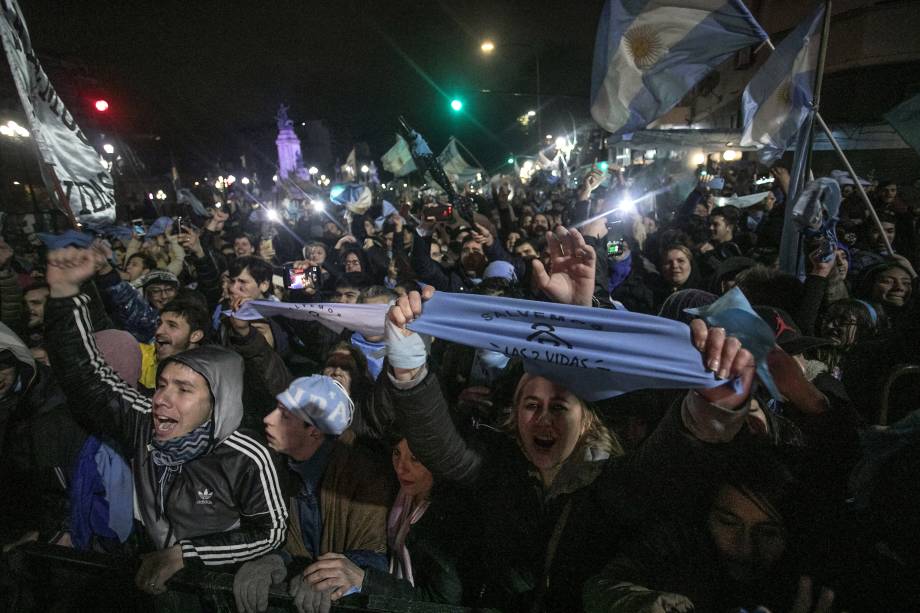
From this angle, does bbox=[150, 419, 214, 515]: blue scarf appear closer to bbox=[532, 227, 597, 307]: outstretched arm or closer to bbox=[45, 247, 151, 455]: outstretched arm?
bbox=[45, 247, 151, 455]: outstretched arm

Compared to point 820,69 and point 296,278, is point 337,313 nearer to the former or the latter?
point 296,278

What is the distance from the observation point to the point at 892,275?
4020mm

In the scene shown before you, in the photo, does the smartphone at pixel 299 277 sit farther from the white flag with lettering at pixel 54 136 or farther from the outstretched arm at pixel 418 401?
the outstretched arm at pixel 418 401

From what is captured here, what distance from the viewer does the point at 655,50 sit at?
5484 millimetres

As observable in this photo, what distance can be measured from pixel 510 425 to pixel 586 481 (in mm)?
474

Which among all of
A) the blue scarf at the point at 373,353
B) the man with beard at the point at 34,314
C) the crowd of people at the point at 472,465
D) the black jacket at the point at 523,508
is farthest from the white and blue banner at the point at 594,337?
the man with beard at the point at 34,314

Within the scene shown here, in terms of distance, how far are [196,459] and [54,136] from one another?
299 centimetres

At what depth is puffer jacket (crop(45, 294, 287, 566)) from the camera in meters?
Answer: 2.36

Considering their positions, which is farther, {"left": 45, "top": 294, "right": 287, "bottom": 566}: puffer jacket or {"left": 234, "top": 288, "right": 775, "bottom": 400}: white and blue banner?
{"left": 45, "top": 294, "right": 287, "bottom": 566}: puffer jacket

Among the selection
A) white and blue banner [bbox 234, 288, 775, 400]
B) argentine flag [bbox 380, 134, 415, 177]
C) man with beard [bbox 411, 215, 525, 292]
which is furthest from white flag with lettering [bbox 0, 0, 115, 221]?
argentine flag [bbox 380, 134, 415, 177]

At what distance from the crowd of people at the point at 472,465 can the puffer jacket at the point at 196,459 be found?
0.4 inches

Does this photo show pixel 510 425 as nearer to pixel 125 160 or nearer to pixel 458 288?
pixel 458 288

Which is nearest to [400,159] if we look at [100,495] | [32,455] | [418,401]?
[32,455]

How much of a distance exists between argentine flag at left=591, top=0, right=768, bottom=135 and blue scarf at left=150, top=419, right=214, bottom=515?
5.67 metres
